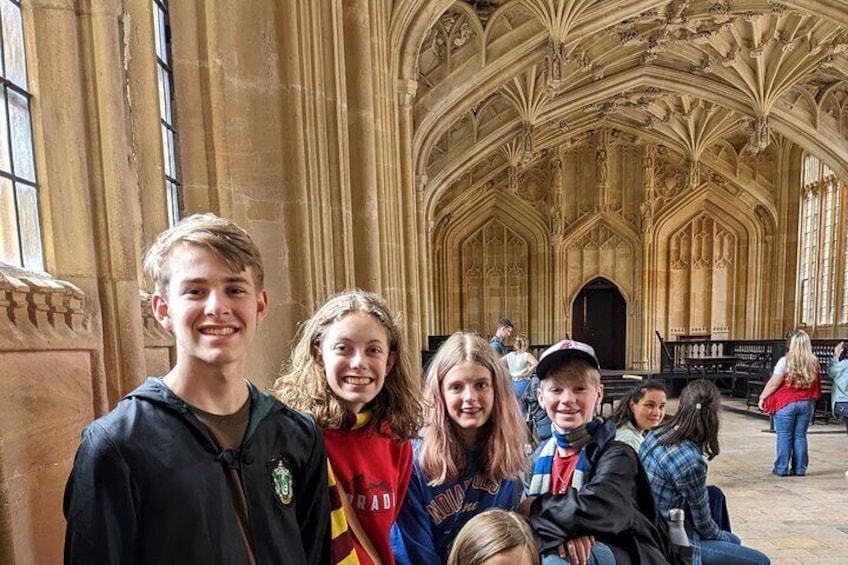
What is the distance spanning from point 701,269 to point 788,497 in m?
13.6

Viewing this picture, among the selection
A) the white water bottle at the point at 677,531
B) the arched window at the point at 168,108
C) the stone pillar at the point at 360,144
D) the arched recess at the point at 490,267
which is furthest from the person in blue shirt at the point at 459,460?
the arched recess at the point at 490,267

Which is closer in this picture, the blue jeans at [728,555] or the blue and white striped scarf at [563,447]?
the blue and white striped scarf at [563,447]

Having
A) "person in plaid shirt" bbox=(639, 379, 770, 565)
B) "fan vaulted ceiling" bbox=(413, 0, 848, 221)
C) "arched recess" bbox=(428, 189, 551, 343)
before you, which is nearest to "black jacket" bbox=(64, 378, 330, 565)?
"person in plaid shirt" bbox=(639, 379, 770, 565)

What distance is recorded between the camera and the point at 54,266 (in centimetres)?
154

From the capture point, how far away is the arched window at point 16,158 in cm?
147

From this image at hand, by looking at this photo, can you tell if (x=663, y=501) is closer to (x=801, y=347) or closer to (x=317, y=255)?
(x=317, y=255)

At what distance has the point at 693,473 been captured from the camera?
2.21 meters

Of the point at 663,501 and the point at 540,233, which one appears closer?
the point at 663,501

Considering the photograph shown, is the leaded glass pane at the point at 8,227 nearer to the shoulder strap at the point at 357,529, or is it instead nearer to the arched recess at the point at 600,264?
the shoulder strap at the point at 357,529

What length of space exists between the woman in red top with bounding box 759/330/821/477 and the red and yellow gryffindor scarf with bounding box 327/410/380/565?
5.27 metres

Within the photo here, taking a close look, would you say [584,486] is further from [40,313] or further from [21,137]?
[21,137]

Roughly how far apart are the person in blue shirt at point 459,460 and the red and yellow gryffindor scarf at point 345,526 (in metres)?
0.19

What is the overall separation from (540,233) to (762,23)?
8146 mm

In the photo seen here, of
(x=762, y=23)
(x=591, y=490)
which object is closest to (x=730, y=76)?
(x=762, y=23)
